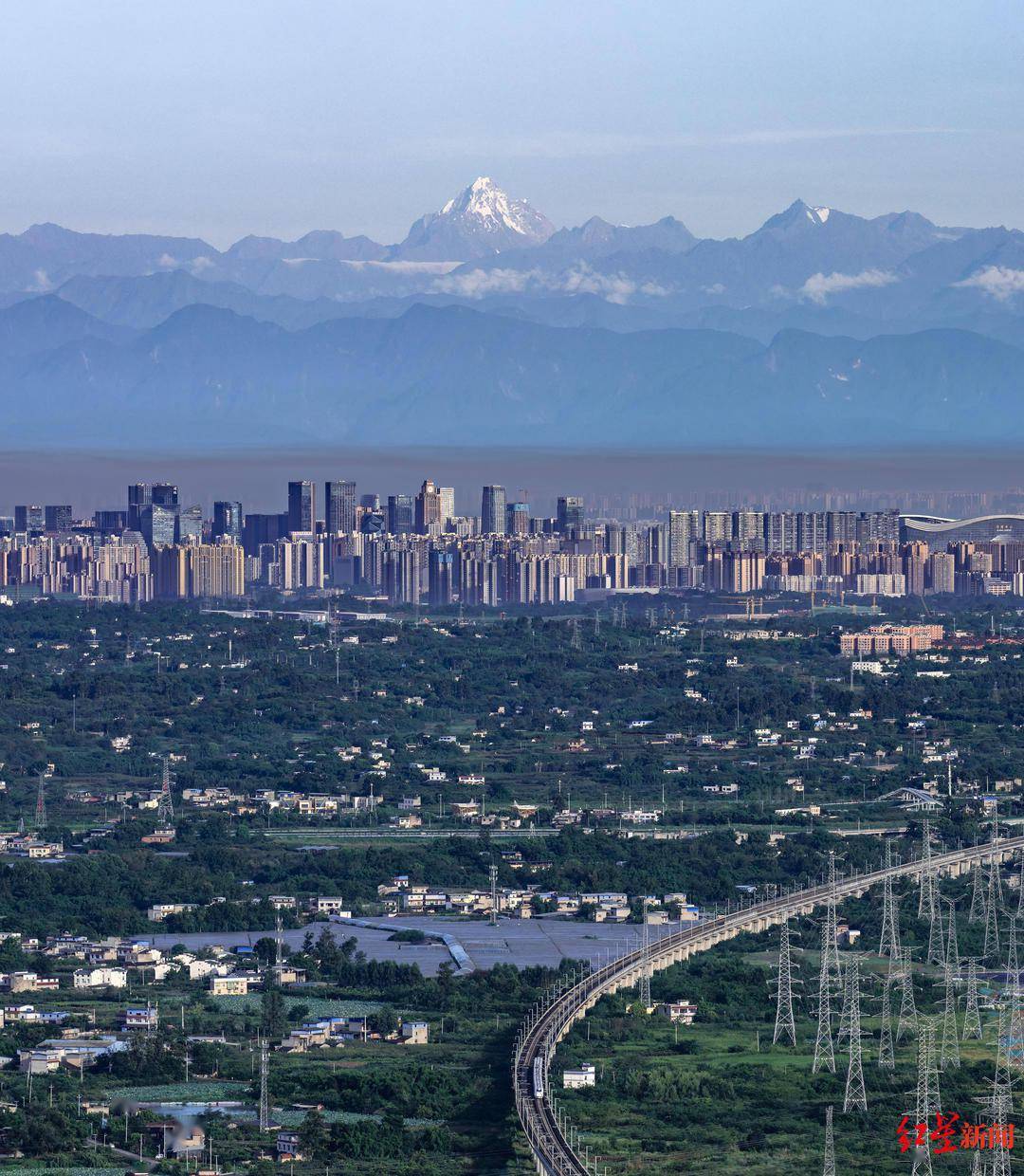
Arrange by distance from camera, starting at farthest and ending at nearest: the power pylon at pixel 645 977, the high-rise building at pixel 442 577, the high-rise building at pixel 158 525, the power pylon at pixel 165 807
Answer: the high-rise building at pixel 158 525 → the high-rise building at pixel 442 577 → the power pylon at pixel 165 807 → the power pylon at pixel 645 977

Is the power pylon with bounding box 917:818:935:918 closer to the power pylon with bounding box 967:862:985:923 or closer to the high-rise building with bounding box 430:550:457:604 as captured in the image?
the power pylon with bounding box 967:862:985:923

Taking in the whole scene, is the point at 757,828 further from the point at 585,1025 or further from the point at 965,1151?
the point at 965,1151

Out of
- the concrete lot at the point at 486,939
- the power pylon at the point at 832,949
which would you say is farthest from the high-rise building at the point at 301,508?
the power pylon at the point at 832,949

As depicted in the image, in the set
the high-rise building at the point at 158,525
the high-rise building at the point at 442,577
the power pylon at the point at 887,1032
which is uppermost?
the high-rise building at the point at 158,525

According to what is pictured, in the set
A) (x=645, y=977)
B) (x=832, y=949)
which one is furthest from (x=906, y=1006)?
(x=832, y=949)

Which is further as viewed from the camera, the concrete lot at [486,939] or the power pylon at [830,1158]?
the concrete lot at [486,939]

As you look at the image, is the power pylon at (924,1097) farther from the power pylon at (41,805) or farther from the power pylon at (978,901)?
the power pylon at (41,805)
